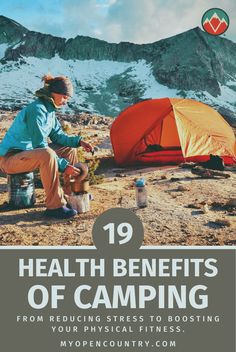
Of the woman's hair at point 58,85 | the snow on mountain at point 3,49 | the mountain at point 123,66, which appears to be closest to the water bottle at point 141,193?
the woman's hair at point 58,85

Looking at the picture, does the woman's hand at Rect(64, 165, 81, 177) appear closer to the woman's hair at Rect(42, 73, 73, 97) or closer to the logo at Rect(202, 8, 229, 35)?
the woman's hair at Rect(42, 73, 73, 97)

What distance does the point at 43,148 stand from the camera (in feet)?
18.8

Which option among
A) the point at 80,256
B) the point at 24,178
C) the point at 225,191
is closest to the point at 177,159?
the point at 225,191

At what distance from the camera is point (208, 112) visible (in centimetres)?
1167

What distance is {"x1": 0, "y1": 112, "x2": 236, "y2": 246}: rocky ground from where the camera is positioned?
5.16 meters

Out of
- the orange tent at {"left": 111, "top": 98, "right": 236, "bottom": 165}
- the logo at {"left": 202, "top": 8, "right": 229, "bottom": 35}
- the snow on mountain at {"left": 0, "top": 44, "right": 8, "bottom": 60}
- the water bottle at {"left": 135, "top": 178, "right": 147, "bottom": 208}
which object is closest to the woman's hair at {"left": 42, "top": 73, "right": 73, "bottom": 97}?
the water bottle at {"left": 135, "top": 178, "right": 147, "bottom": 208}

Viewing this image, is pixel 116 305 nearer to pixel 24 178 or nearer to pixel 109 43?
pixel 24 178

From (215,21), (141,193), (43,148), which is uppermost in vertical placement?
(215,21)

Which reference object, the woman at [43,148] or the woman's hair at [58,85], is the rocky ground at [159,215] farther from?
the woman's hair at [58,85]

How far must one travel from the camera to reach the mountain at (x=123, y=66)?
137500mm

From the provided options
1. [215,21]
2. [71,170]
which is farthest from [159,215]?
[215,21]

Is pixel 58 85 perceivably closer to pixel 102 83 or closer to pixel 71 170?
pixel 71 170

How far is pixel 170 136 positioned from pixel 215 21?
8.33 feet

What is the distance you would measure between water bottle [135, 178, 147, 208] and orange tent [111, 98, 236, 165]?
14.2ft
